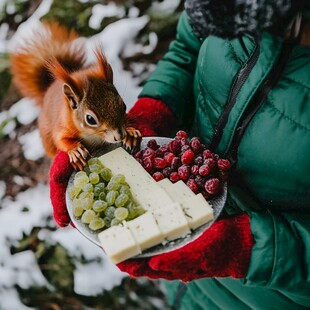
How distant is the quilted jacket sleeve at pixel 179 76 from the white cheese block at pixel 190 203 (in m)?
0.27

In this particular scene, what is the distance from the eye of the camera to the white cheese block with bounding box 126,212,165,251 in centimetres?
87

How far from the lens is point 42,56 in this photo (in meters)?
1.33

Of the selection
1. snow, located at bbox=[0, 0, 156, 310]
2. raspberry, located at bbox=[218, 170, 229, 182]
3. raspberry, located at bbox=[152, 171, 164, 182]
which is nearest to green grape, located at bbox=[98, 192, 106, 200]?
raspberry, located at bbox=[152, 171, 164, 182]

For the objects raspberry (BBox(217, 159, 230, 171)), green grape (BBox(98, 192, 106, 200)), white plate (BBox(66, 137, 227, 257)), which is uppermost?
raspberry (BBox(217, 159, 230, 171))

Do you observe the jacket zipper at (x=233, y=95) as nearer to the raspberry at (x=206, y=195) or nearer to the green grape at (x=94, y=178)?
Answer: the raspberry at (x=206, y=195)

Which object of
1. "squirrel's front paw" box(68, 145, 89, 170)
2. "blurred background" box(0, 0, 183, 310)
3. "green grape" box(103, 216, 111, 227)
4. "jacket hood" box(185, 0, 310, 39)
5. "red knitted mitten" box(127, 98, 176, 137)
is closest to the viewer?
"jacket hood" box(185, 0, 310, 39)

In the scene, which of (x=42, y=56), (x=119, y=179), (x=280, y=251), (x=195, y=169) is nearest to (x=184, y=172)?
(x=195, y=169)

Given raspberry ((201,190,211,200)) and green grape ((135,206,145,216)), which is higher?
raspberry ((201,190,211,200))

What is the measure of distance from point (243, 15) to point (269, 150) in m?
0.32

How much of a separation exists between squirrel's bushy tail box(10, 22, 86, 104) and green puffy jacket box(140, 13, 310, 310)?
41 centimetres

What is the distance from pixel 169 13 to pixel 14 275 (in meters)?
1.24

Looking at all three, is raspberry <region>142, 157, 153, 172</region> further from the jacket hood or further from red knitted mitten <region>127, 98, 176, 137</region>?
the jacket hood

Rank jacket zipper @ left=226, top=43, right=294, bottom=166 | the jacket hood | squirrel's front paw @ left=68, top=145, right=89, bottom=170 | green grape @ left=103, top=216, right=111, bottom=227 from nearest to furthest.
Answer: the jacket hood, jacket zipper @ left=226, top=43, right=294, bottom=166, green grape @ left=103, top=216, right=111, bottom=227, squirrel's front paw @ left=68, top=145, right=89, bottom=170

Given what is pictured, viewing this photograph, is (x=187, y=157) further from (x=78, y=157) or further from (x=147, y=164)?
(x=78, y=157)
